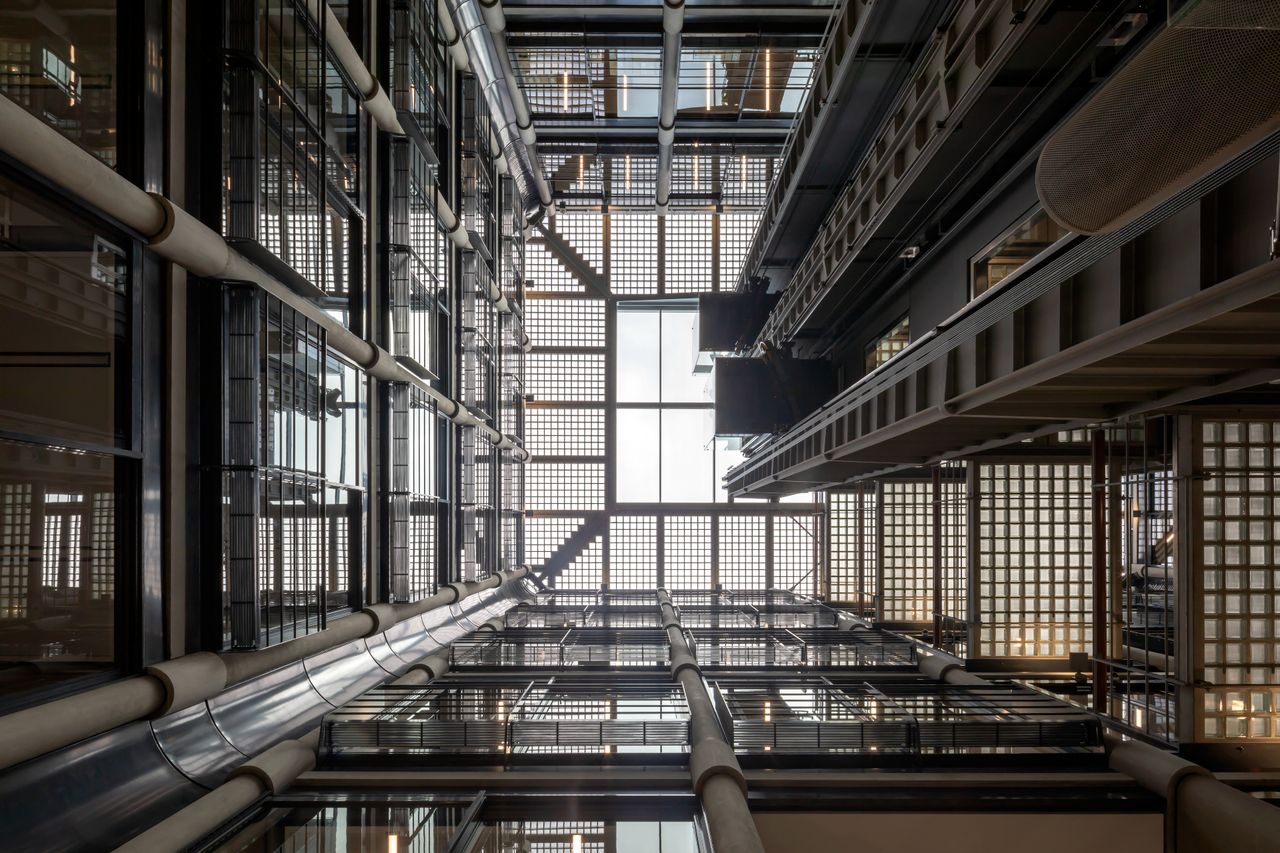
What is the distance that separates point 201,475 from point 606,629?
46.1 feet

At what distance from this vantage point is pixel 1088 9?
857 centimetres

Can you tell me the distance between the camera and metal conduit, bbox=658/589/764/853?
23.6ft

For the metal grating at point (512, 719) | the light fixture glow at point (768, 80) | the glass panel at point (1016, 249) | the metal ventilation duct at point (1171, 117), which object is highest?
the light fixture glow at point (768, 80)

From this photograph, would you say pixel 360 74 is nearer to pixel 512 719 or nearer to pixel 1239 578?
pixel 512 719

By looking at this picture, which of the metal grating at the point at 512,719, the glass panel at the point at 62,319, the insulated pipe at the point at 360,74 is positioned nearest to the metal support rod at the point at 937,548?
the metal grating at the point at 512,719

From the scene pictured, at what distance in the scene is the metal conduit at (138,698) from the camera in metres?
5.92

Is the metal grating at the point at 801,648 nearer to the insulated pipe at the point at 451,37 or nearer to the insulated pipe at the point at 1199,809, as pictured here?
the insulated pipe at the point at 1199,809

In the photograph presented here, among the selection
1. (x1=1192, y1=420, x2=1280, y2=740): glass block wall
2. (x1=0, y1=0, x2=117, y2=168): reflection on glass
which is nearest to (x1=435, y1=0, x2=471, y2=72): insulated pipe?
(x1=0, y1=0, x2=117, y2=168): reflection on glass

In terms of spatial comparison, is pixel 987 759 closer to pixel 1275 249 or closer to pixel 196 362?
pixel 1275 249

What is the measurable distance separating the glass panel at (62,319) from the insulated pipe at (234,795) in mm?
3626

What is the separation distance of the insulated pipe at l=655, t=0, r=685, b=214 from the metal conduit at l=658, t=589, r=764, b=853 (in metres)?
19.4

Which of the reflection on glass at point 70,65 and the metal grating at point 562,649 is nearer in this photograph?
the reflection on glass at point 70,65

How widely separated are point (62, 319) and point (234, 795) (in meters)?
5.71

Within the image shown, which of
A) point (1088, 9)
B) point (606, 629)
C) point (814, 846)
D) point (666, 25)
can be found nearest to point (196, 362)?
point (814, 846)
